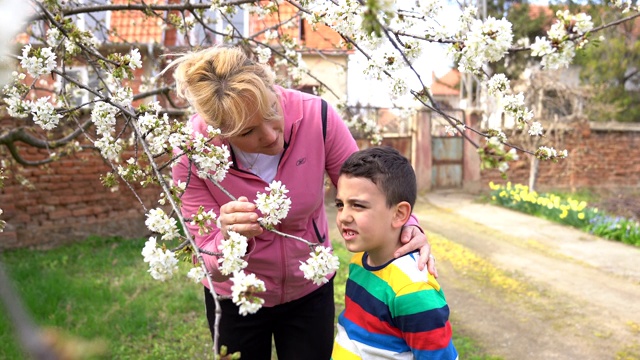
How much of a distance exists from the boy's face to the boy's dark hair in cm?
2

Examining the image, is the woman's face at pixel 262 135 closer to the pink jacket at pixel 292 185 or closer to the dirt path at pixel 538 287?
the pink jacket at pixel 292 185

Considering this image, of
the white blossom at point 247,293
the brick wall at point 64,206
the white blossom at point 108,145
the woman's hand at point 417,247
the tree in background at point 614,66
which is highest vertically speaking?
the tree in background at point 614,66

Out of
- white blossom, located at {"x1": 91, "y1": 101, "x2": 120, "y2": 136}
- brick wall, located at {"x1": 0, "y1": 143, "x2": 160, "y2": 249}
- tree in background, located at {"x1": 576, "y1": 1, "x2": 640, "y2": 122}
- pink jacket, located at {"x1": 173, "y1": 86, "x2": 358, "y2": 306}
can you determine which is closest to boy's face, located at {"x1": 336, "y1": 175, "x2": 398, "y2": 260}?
pink jacket, located at {"x1": 173, "y1": 86, "x2": 358, "y2": 306}

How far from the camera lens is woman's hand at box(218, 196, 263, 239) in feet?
4.54

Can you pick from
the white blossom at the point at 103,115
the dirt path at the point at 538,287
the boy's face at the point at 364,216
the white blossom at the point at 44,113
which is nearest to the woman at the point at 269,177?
the boy's face at the point at 364,216

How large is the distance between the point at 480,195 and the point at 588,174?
2.56 m

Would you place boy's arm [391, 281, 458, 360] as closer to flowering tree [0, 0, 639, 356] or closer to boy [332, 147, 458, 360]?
boy [332, 147, 458, 360]

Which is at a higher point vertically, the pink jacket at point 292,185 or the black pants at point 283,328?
the pink jacket at point 292,185

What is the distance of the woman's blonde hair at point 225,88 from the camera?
157 cm

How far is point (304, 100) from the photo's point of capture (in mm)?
1898

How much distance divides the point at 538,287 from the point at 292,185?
148 inches

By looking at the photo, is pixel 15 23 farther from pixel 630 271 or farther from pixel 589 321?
pixel 630 271

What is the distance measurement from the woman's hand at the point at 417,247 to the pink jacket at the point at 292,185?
35 centimetres

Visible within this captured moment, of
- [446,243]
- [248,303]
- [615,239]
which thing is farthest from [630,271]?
[248,303]
